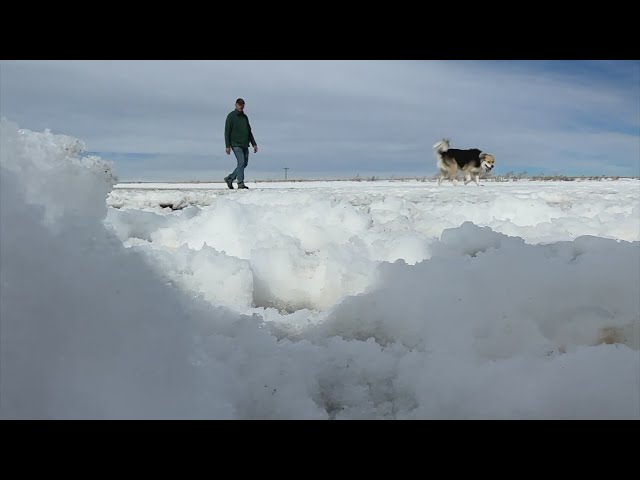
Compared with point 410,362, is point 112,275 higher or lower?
higher

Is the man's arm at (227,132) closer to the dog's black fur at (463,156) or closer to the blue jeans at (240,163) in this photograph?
the blue jeans at (240,163)

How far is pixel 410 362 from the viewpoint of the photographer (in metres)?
1.39

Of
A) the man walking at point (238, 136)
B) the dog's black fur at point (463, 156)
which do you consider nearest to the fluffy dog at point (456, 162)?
the dog's black fur at point (463, 156)

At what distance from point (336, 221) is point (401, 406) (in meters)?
1.99

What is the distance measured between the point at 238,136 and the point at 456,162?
20.0ft

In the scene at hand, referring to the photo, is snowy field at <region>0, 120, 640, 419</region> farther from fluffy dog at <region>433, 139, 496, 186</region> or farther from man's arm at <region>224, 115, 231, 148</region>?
fluffy dog at <region>433, 139, 496, 186</region>

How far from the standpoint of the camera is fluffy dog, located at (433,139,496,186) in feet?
37.7

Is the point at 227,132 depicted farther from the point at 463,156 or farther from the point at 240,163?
the point at 463,156

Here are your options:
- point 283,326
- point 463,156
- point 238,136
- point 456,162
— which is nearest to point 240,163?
point 238,136

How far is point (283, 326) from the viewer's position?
69.7 inches

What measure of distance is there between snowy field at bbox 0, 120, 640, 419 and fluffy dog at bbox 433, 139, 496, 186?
30.9 ft

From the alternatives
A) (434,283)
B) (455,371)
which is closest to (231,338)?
(455,371)

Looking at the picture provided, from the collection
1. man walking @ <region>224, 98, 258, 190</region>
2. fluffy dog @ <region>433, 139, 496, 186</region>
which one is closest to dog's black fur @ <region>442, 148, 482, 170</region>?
fluffy dog @ <region>433, 139, 496, 186</region>
